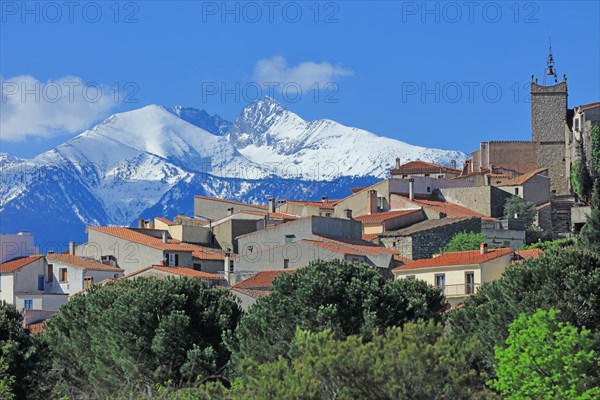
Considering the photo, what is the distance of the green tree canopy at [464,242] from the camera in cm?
8562

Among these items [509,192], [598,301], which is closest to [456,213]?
[509,192]

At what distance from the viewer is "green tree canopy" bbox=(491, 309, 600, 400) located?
41875 millimetres

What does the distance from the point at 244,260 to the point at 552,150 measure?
1567 inches

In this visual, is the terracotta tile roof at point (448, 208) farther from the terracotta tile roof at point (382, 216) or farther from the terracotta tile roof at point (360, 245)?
the terracotta tile roof at point (360, 245)

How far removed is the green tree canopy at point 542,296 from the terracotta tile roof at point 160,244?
33910 mm

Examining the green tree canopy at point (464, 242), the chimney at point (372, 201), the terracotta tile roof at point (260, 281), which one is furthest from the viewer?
the chimney at point (372, 201)

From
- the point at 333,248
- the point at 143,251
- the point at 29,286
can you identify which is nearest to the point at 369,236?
the point at 333,248

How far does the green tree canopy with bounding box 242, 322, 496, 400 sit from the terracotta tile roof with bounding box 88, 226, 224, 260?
50.1 meters

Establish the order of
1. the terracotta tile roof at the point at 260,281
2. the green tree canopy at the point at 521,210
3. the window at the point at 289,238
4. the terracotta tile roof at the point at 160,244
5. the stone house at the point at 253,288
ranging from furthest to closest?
the green tree canopy at the point at 521,210 < the terracotta tile roof at the point at 160,244 < the window at the point at 289,238 < the terracotta tile roof at the point at 260,281 < the stone house at the point at 253,288

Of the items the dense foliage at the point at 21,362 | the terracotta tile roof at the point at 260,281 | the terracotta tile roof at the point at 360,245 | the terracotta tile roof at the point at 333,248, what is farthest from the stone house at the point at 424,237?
the dense foliage at the point at 21,362

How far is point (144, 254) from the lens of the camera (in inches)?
3440

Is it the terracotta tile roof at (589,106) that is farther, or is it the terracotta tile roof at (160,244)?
the terracotta tile roof at (589,106)

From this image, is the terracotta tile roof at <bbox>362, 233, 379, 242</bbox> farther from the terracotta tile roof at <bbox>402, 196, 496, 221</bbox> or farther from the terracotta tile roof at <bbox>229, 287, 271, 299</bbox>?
the terracotta tile roof at <bbox>229, 287, 271, 299</bbox>

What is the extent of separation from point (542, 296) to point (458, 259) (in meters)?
22.8
